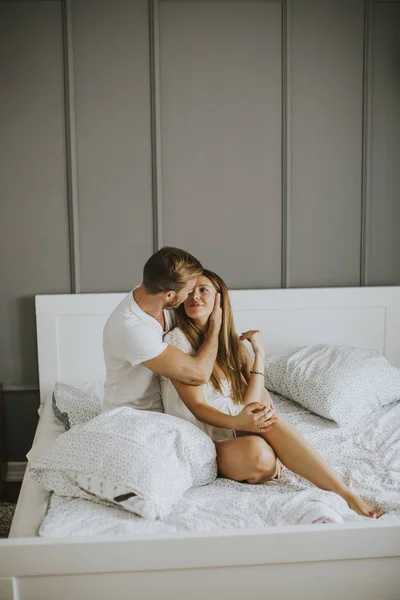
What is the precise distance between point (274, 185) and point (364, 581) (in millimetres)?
2184

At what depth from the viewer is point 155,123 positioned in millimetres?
3229

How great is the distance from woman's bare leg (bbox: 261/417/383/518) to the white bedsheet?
0.14ft

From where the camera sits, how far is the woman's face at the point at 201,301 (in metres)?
2.33

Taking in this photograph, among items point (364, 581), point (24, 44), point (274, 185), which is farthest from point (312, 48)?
point (364, 581)

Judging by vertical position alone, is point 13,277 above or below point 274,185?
below

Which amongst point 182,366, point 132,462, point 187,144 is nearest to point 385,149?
point 187,144

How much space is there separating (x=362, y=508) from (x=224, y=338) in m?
0.77

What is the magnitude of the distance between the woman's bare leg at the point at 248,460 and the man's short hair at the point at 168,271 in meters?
0.53

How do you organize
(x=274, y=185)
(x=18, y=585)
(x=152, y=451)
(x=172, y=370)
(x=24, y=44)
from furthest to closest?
(x=274, y=185) → (x=24, y=44) → (x=172, y=370) → (x=152, y=451) → (x=18, y=585)

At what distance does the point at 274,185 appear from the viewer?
336 centimetres

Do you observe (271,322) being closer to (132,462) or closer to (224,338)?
(224,338)

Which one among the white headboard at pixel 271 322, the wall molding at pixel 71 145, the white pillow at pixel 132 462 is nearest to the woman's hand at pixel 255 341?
the white pillow at pixel 132 462

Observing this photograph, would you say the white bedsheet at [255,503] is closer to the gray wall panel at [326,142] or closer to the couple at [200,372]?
the couple at [200,372]

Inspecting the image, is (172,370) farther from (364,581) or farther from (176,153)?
(176,153)
